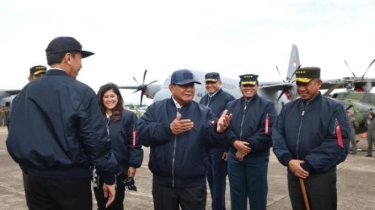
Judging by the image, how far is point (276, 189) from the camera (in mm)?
6391

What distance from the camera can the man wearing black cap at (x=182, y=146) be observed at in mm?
3037

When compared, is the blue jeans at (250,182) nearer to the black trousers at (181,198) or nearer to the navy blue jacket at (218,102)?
the navy blue jacket at (218,102)

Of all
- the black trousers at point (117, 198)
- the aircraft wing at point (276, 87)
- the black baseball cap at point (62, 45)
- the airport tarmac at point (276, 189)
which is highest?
the black baseball cap at point (62, 45)

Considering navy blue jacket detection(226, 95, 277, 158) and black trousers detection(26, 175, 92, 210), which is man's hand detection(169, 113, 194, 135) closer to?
black trousers detection(26, 175, 92, 210)

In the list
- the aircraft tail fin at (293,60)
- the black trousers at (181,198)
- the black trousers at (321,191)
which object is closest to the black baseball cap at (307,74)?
the black trousers at (321,191)

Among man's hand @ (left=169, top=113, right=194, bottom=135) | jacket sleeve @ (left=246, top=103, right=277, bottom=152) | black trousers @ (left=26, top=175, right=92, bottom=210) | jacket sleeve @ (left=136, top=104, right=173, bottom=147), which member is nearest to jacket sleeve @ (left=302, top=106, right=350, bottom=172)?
jacket sleeve @ (left=246, top=103, right=277, bottom=152)

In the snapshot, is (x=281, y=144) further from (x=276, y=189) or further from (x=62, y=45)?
(x=276, y=189)

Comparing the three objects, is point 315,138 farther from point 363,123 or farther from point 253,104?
point 363,123

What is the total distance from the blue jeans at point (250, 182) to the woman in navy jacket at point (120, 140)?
1.24 m

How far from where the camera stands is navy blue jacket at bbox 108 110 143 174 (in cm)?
379

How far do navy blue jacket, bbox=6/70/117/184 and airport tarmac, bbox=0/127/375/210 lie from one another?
288 centimetres

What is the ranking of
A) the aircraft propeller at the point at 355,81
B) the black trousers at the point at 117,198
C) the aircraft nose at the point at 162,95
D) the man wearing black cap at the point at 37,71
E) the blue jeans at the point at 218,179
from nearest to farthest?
the black trousers at the point at 117,198 < the man wearing black cap at the point at 37,71 < the blue jeans at the point at 218,179 < the aircraft nose at the point at 162,95 < the aircraft propeller at the point at 355,81

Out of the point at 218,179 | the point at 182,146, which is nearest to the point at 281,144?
the point at 182,146

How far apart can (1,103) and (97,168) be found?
112 ft
